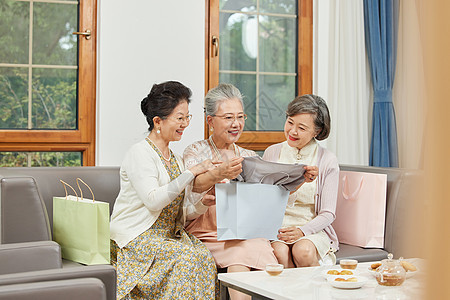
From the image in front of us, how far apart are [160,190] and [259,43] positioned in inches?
59.8

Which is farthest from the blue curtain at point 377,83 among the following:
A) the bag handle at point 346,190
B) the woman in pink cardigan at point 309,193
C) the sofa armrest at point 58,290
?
the sofa armrest at point 58,290

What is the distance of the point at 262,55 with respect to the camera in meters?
3.27

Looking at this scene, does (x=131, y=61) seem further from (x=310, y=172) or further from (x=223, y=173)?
(x=310, y=172)

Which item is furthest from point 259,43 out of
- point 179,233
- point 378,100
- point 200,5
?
point 179,233

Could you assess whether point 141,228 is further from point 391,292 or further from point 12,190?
point 391,292

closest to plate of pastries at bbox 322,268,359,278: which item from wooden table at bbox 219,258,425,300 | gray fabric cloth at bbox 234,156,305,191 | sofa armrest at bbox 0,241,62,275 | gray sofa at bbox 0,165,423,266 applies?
wooden table at bbox 219,258,425,300

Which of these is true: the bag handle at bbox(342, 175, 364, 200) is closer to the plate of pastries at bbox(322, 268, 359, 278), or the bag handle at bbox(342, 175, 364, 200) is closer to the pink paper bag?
the pink paper bag

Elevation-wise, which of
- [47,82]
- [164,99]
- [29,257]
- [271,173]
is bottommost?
[29,257]

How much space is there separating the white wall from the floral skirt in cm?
87

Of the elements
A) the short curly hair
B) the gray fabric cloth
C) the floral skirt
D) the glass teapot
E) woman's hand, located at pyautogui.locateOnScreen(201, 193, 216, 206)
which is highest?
the short curly hair

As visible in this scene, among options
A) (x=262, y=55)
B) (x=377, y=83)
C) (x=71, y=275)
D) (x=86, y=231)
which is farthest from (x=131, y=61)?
(x=71, y=275)

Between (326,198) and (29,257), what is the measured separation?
47.0 inches

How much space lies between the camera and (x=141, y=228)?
6.82ft

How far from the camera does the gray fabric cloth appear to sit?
6.93 ft
